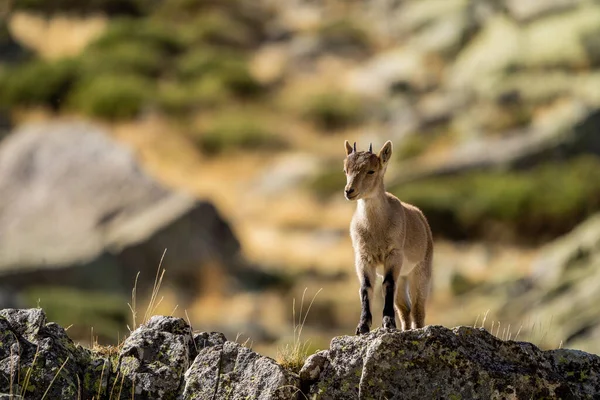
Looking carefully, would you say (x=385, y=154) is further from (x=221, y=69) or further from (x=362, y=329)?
(x=221, y=69)

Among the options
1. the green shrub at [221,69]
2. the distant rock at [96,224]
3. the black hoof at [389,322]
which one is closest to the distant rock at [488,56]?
the green shrub at [221,69]

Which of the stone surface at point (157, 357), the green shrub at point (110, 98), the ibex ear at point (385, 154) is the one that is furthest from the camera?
the green shrub at point (110, 98)

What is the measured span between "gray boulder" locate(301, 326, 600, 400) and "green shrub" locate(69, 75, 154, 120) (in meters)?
45.8

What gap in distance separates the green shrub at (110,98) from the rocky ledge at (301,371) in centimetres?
4506

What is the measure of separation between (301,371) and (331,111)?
48.4 meters

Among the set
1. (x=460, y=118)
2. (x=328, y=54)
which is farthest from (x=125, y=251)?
(x=328, y=54)

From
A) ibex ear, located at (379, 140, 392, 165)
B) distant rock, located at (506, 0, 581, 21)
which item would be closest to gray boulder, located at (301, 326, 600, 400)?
ibex ear, located at (379, 140, 392, 165)

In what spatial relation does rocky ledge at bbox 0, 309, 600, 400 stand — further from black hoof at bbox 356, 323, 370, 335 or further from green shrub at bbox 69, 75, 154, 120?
green shrub at bbox 69, 75, 154, 120

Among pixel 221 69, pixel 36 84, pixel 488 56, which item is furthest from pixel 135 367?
pixel 221 69

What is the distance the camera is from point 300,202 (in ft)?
145

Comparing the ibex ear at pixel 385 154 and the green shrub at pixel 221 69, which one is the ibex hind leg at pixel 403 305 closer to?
the ibex ear at pixel 385 154

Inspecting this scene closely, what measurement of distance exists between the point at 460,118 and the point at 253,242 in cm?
1584

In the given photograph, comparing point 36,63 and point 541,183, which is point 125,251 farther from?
point 36,63

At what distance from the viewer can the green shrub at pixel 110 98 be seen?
53375mm
